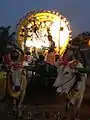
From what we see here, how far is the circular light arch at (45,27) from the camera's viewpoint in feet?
57.8

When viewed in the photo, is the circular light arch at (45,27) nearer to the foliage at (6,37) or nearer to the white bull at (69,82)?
the foliage at (6,37)

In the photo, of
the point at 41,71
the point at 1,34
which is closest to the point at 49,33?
the point at 1,34

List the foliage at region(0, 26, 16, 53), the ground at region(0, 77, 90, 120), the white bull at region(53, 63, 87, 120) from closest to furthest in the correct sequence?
the white bull at region(53, 63, 87, 120) < the ground at region(0, 77, 90, 120) < the foliage at region(0, 26, 16, 53)

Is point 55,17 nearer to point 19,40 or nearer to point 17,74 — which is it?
point 19,40

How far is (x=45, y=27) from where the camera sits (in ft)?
58.4

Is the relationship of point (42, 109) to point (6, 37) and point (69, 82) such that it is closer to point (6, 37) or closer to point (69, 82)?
point (69, 82)

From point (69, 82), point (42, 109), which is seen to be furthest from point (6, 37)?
point (69, 82)

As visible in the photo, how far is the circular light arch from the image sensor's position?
17609 millimetres

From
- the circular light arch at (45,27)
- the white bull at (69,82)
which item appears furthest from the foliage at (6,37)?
the white bull at (69,82)

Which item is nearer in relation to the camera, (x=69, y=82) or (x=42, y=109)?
(x=69, y=82)

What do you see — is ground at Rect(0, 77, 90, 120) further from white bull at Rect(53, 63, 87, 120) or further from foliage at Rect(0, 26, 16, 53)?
foliage at Rect(0, 26, 16, 53)

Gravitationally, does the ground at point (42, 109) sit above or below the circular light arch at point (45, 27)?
below

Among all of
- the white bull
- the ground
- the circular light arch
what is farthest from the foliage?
the white bull

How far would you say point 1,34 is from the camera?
63.7ft
